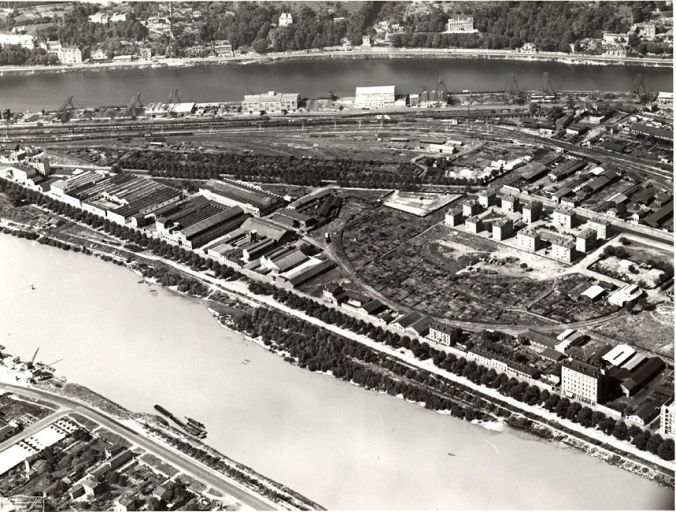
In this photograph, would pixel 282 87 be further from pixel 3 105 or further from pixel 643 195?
pixel 643 195

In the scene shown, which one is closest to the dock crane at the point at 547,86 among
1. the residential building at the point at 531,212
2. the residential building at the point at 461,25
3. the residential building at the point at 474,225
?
the residential building at the point at 461,25

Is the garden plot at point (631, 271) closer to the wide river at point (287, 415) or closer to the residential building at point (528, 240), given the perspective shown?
the residential building at point (528, 240)

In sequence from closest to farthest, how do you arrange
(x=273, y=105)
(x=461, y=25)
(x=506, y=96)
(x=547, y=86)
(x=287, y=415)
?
(x=287, y=415) → (x=506, y=96) → (x=273, y=105) → (x=547, y=86) → (x=461, y=25)

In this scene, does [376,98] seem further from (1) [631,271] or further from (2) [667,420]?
(2) [667,420]

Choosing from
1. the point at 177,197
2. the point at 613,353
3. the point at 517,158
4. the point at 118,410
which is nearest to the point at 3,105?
the point at 177,197

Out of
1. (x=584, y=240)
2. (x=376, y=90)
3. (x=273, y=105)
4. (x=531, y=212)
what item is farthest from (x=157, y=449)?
(x=376, y=90)

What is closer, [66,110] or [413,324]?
[413,324]
